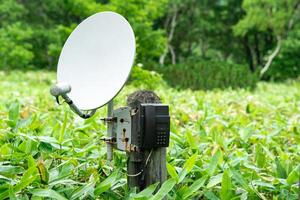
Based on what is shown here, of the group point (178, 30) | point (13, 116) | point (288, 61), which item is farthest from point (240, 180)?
point (178, 30)

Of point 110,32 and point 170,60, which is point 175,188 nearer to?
point 110,32

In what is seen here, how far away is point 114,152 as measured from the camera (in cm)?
223

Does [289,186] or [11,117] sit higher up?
[11,117]

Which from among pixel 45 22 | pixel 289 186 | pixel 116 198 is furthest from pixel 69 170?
pixel 45 22

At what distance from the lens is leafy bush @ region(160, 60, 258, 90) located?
12.7 meters

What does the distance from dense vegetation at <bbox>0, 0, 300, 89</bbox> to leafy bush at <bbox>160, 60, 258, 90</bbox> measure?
2.3 inches

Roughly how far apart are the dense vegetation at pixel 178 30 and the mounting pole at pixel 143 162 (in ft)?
30.6

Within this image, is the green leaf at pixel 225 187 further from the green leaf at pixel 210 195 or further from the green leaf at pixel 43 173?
the green leaf at pixel 43 173

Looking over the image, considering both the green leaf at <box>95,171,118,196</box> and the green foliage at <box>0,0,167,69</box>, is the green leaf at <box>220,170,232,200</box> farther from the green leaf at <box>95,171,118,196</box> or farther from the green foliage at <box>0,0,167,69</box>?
the green foliage at <box>0,0,167,69</box>

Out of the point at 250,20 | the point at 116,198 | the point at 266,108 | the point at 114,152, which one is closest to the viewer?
the point at 116,198

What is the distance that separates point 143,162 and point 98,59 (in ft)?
1.89

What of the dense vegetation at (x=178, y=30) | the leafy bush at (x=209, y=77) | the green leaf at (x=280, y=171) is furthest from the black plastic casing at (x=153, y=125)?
the leafy bush at (x=209, y=77)

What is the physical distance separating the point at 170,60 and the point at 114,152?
25.6 m

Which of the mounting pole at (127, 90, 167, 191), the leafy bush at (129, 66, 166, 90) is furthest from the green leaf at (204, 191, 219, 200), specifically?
the leafy bush at (129, 66, 166, 90)
